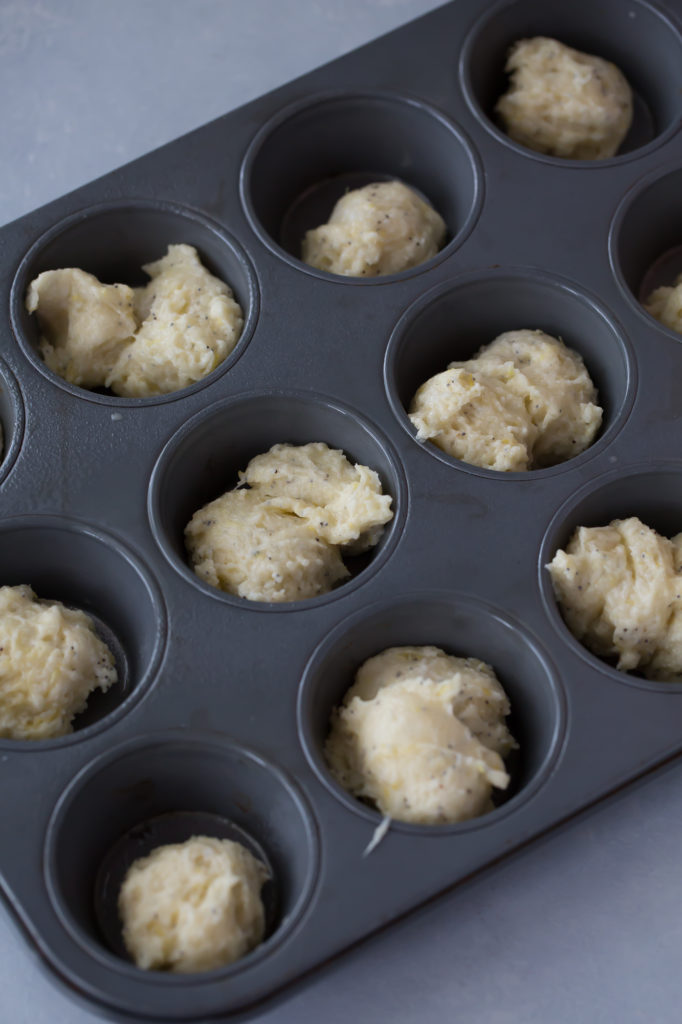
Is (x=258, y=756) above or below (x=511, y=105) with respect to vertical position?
below

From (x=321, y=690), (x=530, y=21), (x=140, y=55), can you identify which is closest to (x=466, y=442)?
(x=321, y=690)

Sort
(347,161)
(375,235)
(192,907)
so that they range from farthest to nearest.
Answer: (347,161) < (375,235) < (192,907)

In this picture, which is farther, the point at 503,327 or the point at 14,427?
the point at 503,327

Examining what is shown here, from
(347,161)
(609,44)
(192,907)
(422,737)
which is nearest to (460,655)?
(422,737)

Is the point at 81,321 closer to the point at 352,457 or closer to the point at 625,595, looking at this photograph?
the point at 352,457

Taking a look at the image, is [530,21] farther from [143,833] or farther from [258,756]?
[143,833]

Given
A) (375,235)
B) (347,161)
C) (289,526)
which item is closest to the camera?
(289,526)
